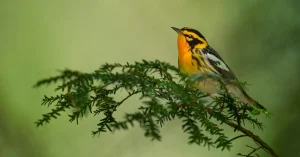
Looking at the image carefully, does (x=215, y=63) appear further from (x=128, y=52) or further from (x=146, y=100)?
(x=146, y=100)

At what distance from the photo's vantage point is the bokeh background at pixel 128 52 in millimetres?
2193

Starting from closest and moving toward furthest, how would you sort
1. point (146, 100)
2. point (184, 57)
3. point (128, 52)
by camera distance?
point (146, 100), point (184, 57), point (128, 52)

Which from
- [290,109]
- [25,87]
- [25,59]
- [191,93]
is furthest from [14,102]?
[191,93]

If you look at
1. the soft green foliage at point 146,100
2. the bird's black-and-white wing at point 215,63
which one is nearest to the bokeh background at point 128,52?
the bird's black-and-white wing at point 215,63

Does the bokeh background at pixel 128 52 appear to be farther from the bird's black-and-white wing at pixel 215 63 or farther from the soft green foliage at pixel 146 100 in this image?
the soft green foliage at pixel 146 100

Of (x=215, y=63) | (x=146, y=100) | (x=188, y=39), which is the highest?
(x=188, y=39)

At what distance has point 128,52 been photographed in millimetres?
2549

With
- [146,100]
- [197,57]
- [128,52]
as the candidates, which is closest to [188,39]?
[197,57]

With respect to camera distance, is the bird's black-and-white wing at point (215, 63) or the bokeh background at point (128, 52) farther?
the bokeh background at point (128, 52)

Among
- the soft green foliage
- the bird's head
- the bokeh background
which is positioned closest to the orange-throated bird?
the bird's head

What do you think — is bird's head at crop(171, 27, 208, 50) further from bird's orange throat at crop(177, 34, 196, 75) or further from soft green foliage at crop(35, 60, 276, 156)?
soft green foliage at crop(35, 60, 276, 156)

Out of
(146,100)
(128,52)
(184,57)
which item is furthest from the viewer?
(128,52)

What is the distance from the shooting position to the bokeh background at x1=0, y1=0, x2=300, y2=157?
219 cm

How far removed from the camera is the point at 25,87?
229 cm
